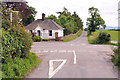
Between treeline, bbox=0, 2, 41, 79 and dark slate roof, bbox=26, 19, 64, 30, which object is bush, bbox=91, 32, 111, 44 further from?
treeline, bbox=0, 2, 41, 79

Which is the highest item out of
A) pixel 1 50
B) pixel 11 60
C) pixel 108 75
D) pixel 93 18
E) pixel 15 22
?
pixel 93 18

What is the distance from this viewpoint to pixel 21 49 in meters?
11.3

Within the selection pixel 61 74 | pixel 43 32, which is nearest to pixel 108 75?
pixel 61 74

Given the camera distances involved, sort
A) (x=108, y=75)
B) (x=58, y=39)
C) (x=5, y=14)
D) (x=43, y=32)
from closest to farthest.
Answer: (x=108, y=75), (x=5, y=14), (x=58, y=39), (x=43, y=32)

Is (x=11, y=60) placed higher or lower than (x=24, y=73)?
higher

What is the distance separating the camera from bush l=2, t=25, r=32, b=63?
889 centimetres

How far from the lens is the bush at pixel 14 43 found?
889cm

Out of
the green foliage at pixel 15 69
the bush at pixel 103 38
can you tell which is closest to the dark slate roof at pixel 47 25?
the bush at pixel 103 38

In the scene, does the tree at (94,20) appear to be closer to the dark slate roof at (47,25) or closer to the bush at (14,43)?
the dark slate roof at (47,25)

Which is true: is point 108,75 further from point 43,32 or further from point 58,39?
point 43,32

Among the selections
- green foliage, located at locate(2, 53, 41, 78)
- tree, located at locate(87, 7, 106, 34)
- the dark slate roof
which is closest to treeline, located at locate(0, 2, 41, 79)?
green foliage, located at locate(2, 53, 41, 78)

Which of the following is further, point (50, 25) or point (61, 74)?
point (50, 25)

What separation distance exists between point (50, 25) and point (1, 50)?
32207mm

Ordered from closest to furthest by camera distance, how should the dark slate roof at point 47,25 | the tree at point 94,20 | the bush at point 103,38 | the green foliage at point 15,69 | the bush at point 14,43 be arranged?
the green foliage at point 15,69 → the bush at point 14,43 → the bush at point 103,38 → the dark slate roof at point 47,25 → the tree at point 94,20
